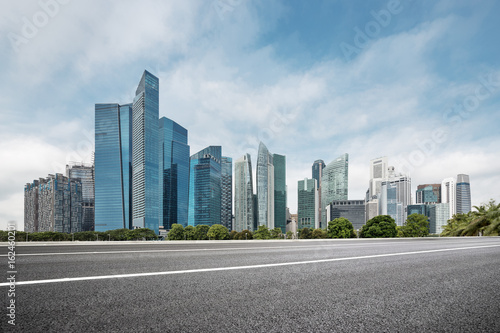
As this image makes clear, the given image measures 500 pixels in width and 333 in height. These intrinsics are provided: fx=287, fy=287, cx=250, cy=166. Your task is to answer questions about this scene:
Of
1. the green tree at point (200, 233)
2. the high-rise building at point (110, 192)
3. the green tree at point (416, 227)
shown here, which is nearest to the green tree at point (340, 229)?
the green tree at point (416, 227)

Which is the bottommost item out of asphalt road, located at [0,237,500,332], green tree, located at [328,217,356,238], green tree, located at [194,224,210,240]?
green tree, located at [194,224,210,240]

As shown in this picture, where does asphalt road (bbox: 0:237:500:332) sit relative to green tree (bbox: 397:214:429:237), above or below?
above

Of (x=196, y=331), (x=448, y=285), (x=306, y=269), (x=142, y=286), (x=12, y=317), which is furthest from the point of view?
(x=306, y=269)

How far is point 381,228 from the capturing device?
194 ft

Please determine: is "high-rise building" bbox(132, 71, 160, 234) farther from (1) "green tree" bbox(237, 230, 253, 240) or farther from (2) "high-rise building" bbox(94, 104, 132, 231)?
(1) "green tree" bbox(237, 230, 253, 240)

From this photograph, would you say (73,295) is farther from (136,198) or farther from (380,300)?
(136,198)

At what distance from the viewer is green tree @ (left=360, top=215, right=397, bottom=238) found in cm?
5855

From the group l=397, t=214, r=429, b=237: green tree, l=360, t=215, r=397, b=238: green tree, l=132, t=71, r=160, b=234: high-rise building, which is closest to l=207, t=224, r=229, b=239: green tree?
l=360, t=215, r=397, b=238: green tree

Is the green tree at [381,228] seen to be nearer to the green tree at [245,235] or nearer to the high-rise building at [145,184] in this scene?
the green tree at [245,235]

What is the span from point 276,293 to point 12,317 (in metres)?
2.22

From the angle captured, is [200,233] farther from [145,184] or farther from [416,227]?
[145,184]

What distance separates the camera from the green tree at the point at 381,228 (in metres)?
58.5

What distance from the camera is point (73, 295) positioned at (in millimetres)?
2836

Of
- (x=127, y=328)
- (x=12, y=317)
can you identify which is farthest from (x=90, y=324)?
(x=12, y=317)
